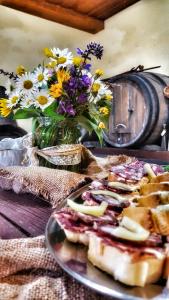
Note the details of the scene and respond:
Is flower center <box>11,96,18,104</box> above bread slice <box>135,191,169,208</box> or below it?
above

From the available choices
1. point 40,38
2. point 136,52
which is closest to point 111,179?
point 136,52

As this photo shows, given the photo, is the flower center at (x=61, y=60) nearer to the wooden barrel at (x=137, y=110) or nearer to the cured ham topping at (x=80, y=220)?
the cured ham topping at (x=80, y=220)

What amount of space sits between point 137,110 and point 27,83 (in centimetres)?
130

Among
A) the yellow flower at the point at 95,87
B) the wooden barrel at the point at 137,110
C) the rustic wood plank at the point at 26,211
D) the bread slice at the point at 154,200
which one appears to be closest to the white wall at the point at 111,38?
the wooden barrel at the point at 137,110

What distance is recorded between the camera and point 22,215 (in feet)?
2.03

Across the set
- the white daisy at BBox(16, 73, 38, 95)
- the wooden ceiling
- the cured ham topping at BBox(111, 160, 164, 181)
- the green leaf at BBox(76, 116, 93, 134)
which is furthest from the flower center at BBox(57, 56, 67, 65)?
the wooden ceiling

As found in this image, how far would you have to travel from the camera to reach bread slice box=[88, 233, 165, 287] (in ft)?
0.95

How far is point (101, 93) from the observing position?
107 cm

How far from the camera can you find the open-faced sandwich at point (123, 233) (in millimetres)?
294

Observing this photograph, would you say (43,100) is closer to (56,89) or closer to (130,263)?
(56,89)

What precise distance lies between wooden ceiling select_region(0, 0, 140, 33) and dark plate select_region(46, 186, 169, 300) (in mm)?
3090

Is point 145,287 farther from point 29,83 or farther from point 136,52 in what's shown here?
point 136,52

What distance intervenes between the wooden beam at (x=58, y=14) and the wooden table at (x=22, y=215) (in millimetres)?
2756

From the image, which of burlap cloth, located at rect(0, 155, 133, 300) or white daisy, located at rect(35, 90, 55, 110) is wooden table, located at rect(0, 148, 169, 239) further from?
white daisy, located at rect(35, 90, 55, 110)
